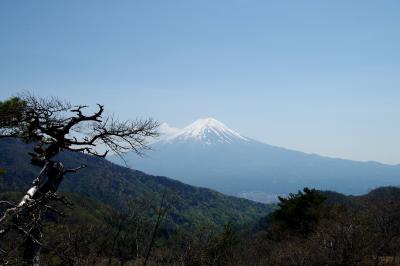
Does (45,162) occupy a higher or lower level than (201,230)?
higher

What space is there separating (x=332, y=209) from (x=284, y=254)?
15.0 metres

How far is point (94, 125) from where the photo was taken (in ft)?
40.3

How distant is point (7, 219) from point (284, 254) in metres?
29.7

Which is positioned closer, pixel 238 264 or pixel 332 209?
pixel 238 264

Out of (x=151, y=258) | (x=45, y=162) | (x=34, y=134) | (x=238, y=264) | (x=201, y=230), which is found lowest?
(x=151, y=258)

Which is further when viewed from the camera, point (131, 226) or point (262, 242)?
point (262, 242)

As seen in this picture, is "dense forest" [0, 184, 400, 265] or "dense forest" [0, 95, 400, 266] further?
"dense forest" [0, 184, 400, 265]

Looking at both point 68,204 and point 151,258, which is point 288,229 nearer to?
point 151,258

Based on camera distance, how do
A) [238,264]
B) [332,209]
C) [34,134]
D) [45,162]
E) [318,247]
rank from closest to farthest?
[45,162] → [34,134] → [318,247] → [238,264] → [332,209]

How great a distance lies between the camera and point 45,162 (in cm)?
1071

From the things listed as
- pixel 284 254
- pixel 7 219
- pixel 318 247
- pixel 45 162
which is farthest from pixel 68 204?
pixel 284 254

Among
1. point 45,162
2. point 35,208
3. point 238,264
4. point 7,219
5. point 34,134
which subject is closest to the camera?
point 7,219

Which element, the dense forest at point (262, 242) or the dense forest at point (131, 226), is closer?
the dense forest at point (131, 226)

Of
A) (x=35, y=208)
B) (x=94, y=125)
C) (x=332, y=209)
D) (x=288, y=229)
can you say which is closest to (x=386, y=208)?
(x=332, y=209)
